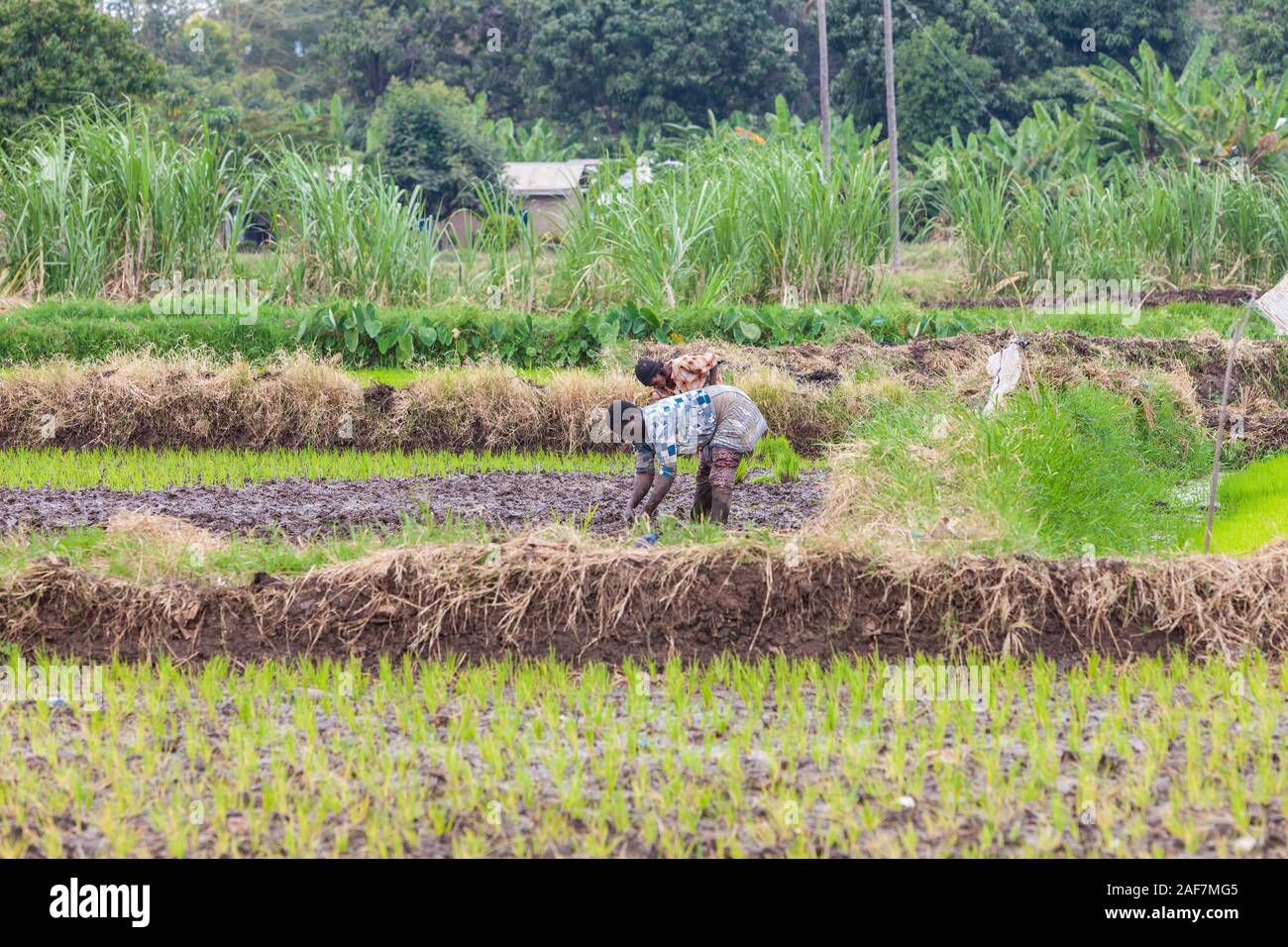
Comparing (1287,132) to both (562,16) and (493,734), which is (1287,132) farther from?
(493,734)

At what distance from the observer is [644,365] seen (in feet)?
Answer: 21.6

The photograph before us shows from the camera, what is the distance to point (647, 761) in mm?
4258

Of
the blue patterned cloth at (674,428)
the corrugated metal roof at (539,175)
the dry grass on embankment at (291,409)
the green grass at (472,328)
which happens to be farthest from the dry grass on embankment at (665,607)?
the corrugated metal roof at (539,175)

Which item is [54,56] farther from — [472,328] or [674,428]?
[674,428]

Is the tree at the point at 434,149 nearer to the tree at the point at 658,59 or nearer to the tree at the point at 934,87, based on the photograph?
the tree at the point at 658,59

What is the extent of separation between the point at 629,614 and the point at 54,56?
22.1m

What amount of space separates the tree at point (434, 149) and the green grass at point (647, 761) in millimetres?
24408

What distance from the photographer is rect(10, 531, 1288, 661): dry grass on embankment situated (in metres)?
5.35

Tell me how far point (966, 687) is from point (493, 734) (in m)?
1.57

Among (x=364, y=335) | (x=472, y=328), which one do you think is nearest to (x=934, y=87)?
(x=472, y=328)

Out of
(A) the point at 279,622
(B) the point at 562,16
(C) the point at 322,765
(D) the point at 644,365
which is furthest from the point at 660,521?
(B) the point at 562,16

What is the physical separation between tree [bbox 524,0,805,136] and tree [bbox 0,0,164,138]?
12862mm

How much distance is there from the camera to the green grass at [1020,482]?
20.1 feet

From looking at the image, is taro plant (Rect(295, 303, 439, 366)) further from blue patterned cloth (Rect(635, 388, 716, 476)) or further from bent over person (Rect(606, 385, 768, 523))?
blue patterned cloth (Rect(635, 388, 716, 476))
